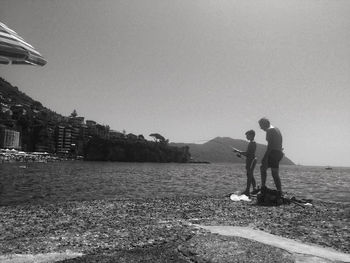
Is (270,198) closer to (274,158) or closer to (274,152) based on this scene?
(274,158)

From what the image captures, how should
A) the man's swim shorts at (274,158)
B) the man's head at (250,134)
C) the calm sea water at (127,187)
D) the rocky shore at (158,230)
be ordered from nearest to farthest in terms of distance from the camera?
the rocky shore at (158,230), the man's swim shorts at (274,158), the man's head at (250,134), the calm sea water at (127,187)

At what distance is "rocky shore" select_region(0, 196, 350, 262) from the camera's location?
15.1 feet

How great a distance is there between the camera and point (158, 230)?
6.28 meters

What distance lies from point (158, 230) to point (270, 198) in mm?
5409

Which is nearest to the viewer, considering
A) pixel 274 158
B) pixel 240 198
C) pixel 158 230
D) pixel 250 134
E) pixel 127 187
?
pixel 158 230

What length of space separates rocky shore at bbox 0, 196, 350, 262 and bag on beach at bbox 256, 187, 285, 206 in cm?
54

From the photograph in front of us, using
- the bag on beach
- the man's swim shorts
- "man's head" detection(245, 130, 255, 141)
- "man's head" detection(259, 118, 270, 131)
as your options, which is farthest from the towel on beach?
"man's head" detection(259, 118, 270, 131)

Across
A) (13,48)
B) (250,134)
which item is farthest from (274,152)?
(13,48)

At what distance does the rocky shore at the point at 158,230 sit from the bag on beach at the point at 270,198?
541mm

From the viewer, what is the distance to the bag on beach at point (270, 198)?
10148 millimetres

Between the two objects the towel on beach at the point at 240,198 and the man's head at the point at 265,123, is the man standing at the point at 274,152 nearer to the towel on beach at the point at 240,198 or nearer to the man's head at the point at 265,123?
the man's head at the point at 265,123

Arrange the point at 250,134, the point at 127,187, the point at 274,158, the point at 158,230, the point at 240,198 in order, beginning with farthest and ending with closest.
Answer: the point at 127,187, the point at 250,134, the point at 240,198, the point at 274,158, the point at 158,230

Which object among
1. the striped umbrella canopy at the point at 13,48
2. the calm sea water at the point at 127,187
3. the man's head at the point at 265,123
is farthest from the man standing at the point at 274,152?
the calm sea water at the point at 127,187

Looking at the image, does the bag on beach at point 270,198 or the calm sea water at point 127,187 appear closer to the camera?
the bag on beach at point 270,198
